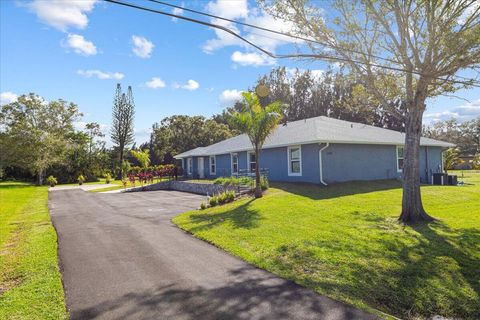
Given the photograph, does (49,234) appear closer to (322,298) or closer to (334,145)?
(322,298)

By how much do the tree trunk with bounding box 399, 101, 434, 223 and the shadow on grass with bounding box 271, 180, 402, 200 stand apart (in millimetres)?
4383

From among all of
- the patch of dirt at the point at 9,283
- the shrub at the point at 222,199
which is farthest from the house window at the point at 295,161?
the patch of dirt at the point at 9,283

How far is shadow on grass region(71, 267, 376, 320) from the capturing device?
441 cm

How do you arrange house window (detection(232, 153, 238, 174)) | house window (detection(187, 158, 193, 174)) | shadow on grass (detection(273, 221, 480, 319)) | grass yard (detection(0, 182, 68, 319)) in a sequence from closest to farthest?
grass yard (detection(0, 182, 68, 319))
shadow on grass (detection(273, 221, 480, 319))
house window (detection(232, 153, 238, 174))
house window (detection(187, 158, 193, 174))

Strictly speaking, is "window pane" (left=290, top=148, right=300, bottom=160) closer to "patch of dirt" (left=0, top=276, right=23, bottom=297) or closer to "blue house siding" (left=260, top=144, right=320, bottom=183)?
"blue house siding" (left=260, top=144, right=320, bottom=183)

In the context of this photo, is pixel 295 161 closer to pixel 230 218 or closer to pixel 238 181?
pixel 238 181

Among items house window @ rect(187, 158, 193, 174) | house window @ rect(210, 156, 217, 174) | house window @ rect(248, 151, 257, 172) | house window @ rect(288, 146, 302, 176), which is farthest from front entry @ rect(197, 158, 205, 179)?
house window @ rect(288, 146, 302, 176)

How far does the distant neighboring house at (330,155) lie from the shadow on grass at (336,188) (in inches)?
30.8

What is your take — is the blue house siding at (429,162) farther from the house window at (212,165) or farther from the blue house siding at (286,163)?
the house window at (212,165)

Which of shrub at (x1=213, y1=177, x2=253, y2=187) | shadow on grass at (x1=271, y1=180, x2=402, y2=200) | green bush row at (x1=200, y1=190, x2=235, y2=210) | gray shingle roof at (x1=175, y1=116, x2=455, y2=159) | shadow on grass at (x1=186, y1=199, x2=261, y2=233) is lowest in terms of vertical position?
shadow on grass at (x1=186, y1=199, x2=261, y2=233)

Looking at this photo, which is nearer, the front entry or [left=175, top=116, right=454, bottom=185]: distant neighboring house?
[left=175, top=116, right=454, bottom=185]: distant neighboring house

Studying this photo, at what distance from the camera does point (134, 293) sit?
519cm

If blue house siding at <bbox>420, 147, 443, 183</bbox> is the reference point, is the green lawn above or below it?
below

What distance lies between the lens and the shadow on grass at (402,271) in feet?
15.9
